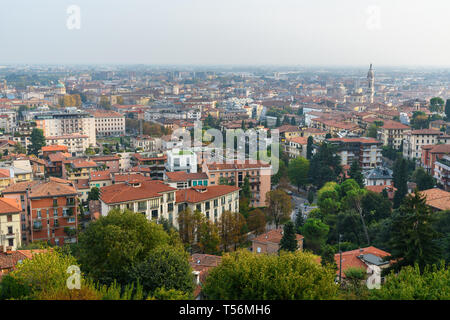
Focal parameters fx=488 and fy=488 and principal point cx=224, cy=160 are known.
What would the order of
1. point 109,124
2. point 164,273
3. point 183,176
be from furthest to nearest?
point 109,124, point 183,176, point 164,273

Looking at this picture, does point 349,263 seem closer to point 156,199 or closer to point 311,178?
point 156,199

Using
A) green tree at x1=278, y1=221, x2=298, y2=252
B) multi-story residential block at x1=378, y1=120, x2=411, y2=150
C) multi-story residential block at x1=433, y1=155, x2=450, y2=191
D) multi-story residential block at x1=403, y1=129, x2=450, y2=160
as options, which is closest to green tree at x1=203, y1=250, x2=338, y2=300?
green tree at x1=278, y1=221, x2=298, y2=252

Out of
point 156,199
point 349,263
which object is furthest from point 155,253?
point 156,199

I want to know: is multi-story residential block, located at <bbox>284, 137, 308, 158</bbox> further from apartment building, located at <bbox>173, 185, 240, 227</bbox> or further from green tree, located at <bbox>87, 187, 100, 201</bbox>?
green tree, located at <bbox>87, 187, 100, 201</bbox>

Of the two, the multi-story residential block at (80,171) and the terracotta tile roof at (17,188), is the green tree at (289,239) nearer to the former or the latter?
the terracotta tile roof at (17,188)

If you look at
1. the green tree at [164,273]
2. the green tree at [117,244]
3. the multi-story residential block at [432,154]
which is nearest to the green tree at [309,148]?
the multi-story residential block at [432,154]

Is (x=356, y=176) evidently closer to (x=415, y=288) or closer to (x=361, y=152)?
(x=361, y=152)

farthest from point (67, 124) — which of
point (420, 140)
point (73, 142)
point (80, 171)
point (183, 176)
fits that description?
point (420, 140)
